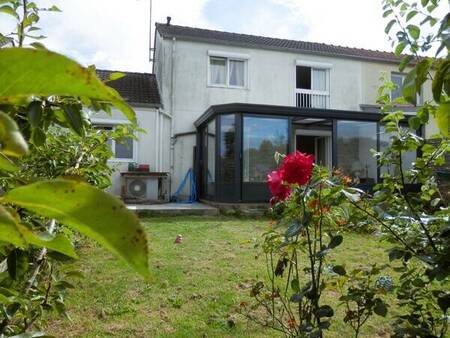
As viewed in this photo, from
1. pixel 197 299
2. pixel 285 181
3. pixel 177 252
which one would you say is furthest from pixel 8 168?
pixel 177 252

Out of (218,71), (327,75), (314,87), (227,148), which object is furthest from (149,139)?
(327,75)

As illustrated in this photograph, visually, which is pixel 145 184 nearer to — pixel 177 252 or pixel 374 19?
pixel 177 252

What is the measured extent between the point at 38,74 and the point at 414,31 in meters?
1.39

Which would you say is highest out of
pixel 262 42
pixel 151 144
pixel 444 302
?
pixel 262 42

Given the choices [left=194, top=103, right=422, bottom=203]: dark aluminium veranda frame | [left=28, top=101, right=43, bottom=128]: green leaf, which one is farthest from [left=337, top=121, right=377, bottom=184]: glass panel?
[left=28, top=101, right=43, bottom=128]: green leaf

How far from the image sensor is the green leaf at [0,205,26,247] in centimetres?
32

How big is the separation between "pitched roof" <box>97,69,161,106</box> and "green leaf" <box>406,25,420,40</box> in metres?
11.7

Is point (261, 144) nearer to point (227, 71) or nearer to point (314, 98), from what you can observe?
point (227, 71)

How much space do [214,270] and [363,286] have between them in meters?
2.77

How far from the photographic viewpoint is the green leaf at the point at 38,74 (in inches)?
12.7

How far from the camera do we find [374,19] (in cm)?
170

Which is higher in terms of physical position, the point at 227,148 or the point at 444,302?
the point at 227,148

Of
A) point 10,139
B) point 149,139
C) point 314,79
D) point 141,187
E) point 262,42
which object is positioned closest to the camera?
point 10,139

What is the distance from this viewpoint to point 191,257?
16.1 ft
